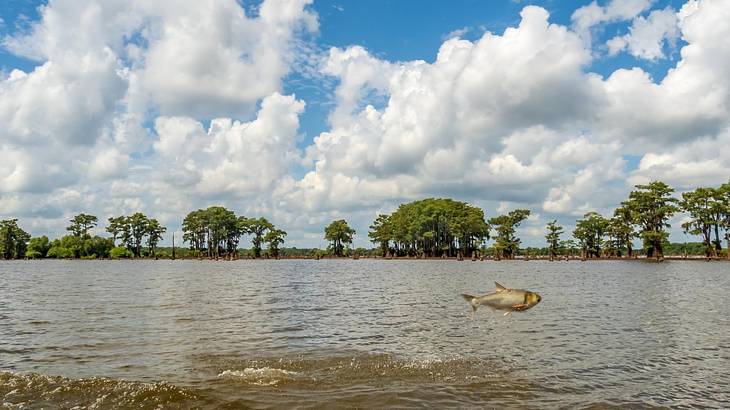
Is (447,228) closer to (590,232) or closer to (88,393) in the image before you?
(590,232)

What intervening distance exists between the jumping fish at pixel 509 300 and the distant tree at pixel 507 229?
162 m

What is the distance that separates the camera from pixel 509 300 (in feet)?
Result: 39.5

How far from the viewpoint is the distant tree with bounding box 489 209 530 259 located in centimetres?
16838

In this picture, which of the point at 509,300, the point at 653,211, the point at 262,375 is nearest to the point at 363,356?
the point at 262,375

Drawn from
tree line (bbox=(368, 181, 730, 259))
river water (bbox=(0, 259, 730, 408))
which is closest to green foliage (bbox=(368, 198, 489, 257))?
tree line (bbox=(368, 181, 730, 259))

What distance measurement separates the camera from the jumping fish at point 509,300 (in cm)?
1170

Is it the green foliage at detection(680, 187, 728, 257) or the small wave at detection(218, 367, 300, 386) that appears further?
the green foliage at detection(680, 187, 728, 257)

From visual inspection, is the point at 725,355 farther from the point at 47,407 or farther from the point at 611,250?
the point at 611,250

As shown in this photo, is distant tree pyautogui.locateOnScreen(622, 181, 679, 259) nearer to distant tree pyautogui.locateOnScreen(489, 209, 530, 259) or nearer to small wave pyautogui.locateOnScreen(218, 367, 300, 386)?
distant tree pyautogui.locateOnScreen(489, 209, 530, 259)

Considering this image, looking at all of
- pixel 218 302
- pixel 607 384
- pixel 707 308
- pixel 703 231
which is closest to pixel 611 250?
pixel 703 231

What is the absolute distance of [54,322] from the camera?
2530cm

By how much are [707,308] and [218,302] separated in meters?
32.3

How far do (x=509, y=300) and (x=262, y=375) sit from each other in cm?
739

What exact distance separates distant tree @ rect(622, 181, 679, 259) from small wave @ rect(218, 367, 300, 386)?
136m
